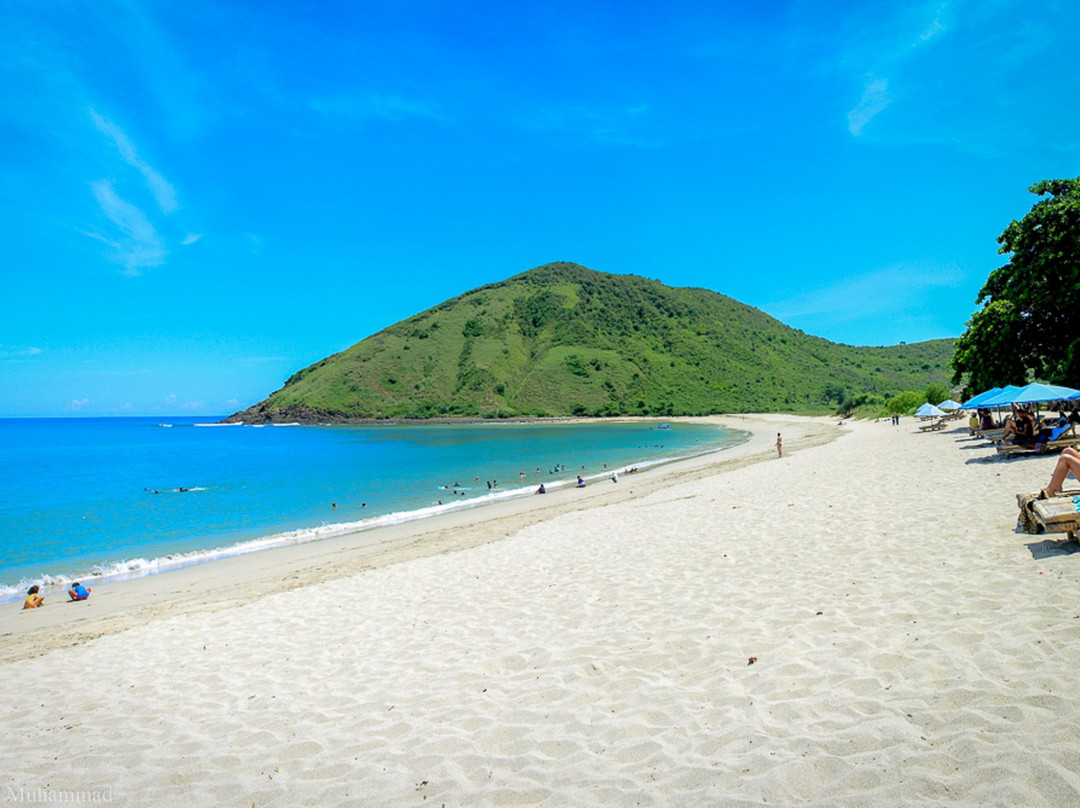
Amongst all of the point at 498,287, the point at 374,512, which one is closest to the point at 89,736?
the point at 374,512

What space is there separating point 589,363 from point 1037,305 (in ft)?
386

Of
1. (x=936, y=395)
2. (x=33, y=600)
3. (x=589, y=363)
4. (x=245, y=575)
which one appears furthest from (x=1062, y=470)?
(x=589, y=363)

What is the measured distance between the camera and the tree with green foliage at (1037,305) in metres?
19.9

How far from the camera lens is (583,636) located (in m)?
5.95

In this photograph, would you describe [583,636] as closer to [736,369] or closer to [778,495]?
[778,495]

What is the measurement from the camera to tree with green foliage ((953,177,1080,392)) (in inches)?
784

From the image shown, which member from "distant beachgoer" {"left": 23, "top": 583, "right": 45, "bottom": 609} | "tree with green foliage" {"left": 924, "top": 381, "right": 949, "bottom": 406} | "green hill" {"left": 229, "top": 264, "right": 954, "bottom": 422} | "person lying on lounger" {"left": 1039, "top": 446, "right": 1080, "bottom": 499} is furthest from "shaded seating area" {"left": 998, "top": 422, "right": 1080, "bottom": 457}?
"green hill" {"left": 229, "top": 264, "right": 954, "bottom": 422}

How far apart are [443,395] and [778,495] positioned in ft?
414

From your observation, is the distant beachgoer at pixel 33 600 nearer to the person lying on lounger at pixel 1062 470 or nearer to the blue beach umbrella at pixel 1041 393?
the person lying on lounger at pixel 1062 470

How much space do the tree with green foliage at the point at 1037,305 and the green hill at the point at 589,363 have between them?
313 ft

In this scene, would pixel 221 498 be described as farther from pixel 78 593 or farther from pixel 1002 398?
pixel 1002 398

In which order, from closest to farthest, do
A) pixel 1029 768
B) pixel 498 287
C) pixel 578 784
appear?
pixel 1029 768 → pixel 578 784 → pixel 498 287

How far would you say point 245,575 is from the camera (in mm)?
13914

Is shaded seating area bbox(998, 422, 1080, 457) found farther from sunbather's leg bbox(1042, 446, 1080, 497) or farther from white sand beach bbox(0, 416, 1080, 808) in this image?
sunbather's leg bbox(1042, 446, 1080, 497)
